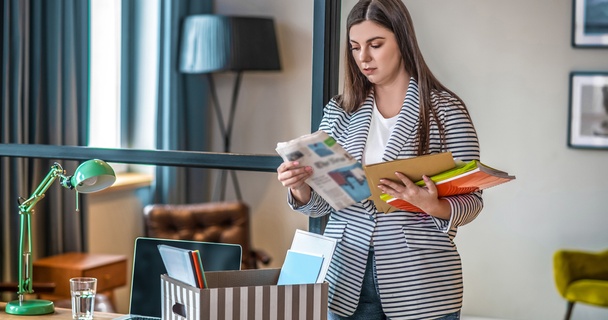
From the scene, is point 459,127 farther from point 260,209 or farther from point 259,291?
point 260,209

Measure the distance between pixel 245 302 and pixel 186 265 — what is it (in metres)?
0.12

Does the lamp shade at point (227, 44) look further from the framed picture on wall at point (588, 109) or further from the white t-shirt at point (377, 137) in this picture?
the white t-shirt at point (377, 137)

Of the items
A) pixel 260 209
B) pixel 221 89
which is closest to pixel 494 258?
pixel 260 209

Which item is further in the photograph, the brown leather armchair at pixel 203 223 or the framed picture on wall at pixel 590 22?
the brown leather armchair at pixel 203 223

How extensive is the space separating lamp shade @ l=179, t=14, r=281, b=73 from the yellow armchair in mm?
1745

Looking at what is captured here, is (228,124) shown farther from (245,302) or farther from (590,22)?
(245,302)

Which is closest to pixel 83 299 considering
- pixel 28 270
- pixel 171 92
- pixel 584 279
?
pixel 28 270

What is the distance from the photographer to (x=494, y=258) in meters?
3.54

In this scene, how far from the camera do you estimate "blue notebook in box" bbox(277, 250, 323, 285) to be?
1593mm

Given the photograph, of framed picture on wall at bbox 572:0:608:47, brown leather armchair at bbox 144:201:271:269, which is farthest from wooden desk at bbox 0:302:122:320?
framed picture on wall at bbox 572:0:608:47

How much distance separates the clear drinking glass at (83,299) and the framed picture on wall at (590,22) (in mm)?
2353

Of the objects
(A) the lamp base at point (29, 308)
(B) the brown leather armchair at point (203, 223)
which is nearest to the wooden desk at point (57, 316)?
(A) the lamp base at point (29, 308)

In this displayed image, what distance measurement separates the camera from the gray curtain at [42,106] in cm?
354

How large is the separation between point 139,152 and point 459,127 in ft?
3.09
